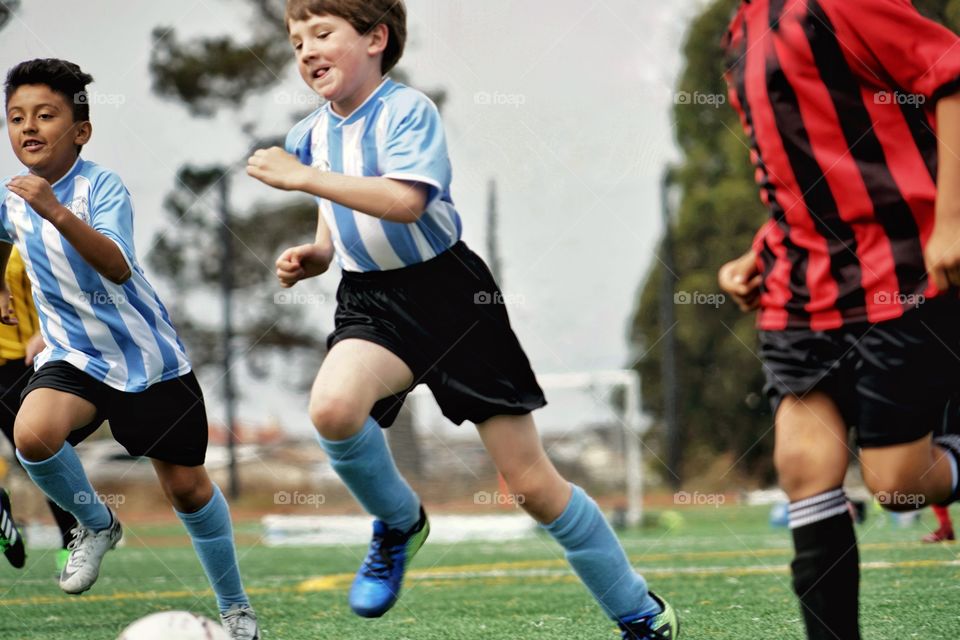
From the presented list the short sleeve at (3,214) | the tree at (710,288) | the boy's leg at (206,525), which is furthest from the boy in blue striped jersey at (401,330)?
the tree at (710,288)

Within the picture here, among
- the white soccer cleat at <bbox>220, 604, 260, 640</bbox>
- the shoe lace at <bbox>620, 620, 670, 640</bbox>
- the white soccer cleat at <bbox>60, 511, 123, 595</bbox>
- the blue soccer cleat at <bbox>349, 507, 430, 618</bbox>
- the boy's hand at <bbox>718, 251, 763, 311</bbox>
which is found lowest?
the white soccer cleat at <bbox>220, 604, 260, 640</bbox>

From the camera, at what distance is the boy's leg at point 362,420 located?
3.16 m

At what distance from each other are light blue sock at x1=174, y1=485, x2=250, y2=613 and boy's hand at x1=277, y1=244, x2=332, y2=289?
1007 mm

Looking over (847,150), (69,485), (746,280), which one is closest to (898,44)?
(847,150)

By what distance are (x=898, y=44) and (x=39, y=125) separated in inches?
107

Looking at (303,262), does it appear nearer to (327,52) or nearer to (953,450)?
(327,52)

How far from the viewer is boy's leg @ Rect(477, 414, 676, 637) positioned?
10.9 feet

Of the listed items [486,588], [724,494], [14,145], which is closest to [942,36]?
[14,145]

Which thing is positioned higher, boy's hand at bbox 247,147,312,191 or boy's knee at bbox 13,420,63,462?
boy's hand at bbox 247,147,312,191

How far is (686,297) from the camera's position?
22.3m

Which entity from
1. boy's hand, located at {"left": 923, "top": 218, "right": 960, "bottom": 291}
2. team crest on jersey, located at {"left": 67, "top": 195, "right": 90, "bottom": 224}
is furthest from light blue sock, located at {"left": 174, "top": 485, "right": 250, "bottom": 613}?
boy's hand, located at {"left": 923, "top": 218, "right": 960, "bottom": 291}

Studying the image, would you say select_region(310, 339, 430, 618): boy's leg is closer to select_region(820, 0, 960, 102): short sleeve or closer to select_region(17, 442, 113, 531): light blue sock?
select_region(17, 442, 113, 531): light blue sock

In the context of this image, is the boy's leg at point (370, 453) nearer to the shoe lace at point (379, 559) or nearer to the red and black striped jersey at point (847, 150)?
the shoe lace at point (379, 559)

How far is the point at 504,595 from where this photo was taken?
5.54 m
